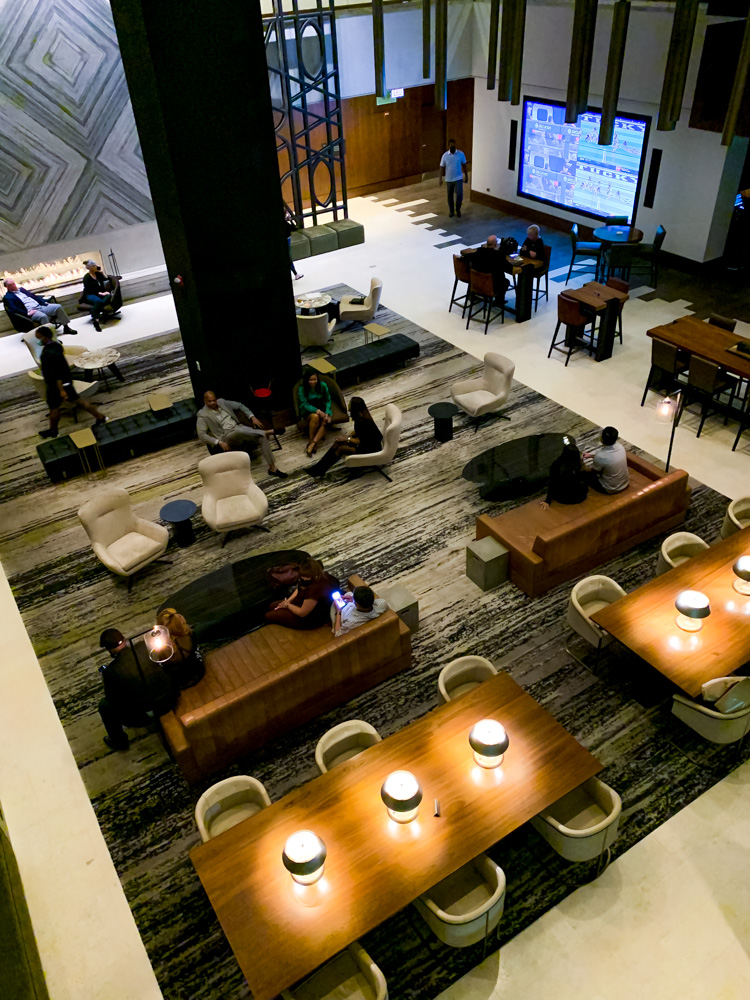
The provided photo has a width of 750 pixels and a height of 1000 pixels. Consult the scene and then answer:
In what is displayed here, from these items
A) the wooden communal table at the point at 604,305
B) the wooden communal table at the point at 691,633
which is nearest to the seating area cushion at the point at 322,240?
the wooden communal table at the point at 604,305

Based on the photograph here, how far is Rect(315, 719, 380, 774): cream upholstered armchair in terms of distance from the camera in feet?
16.0

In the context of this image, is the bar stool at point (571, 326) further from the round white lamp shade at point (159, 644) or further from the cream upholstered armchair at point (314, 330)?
the round white lamp shade at point (159, 644)

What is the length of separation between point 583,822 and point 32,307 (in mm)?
11103

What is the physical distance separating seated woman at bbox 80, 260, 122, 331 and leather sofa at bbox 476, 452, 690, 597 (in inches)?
321

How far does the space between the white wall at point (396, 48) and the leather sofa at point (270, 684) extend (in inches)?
467

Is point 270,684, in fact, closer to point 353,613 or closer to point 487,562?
point 353,613

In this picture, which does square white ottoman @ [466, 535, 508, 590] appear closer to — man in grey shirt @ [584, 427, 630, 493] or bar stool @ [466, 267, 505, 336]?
man in grey shirt @ [584, 427, 630, 493]

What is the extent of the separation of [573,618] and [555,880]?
1984 millimetres

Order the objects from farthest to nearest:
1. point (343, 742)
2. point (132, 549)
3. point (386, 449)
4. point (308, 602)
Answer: point (386, 449) → point (132, 549) → point (308, 602) → point (343, 742)

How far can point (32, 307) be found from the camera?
11.9 meters

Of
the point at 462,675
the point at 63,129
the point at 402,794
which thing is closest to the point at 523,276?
the point at 462,675

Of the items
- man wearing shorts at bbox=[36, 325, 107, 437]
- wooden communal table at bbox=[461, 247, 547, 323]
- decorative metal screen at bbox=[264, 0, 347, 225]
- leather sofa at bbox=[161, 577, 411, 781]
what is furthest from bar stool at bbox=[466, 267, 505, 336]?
leather sofa at bbox=[161, 577, 411, 781]

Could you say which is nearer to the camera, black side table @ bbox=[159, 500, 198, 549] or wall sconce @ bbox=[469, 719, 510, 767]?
wall sconce @ bbox=[469, 719, 510, 767]

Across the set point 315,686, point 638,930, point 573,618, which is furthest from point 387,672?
point 638,930
